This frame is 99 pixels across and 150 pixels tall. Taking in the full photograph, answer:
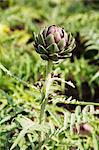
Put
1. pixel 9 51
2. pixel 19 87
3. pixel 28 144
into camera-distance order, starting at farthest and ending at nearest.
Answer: pixel 9 51 → pixel 19 87 → pixel 28 144

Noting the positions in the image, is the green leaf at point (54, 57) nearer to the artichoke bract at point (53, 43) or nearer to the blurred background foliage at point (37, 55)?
the artichoke bract at point (53, 43)

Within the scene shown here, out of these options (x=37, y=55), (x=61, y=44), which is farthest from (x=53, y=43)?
(x=37, y=55)

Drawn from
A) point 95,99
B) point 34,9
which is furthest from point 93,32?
point 34,9

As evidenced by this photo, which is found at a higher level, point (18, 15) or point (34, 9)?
point (34, 9)

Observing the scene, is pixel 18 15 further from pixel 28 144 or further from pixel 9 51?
pixel 28 144

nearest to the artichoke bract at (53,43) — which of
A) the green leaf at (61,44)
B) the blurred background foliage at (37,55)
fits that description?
the green leaf at (61,44)

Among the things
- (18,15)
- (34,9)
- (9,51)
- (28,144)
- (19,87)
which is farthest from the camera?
(34,9)

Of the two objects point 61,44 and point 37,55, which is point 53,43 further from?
point 37,55
